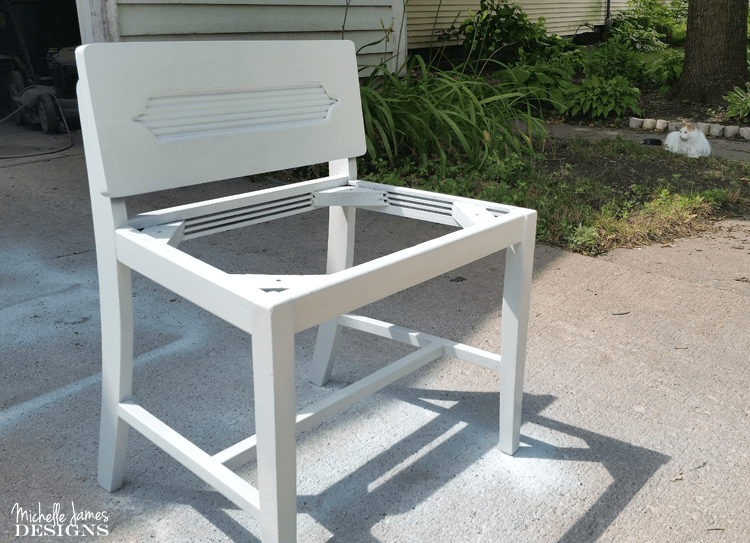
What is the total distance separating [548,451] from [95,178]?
122 cm

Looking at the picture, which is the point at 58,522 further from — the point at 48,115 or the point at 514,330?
the point at 48,115

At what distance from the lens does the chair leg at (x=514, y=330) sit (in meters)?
1.46

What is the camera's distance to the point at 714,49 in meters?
6.57

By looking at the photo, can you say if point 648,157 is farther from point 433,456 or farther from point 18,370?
point 18,370

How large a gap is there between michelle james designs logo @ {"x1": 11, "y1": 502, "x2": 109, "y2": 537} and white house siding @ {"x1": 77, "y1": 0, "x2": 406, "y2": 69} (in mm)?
3096

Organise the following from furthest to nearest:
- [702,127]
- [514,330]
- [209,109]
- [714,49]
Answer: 1. [714,49]
2. [702,127]
3. [514,330]
4. [209,109]

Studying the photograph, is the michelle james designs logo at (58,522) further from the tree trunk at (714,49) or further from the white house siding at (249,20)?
the tree trunk at (714,49)

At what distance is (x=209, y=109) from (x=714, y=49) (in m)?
6.63

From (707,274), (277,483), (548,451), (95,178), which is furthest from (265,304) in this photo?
(707,274)

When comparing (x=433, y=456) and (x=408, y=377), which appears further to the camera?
(x=408, y=377)

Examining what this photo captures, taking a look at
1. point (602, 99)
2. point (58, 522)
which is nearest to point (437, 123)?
point (602, 99)

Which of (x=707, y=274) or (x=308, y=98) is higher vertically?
(x=308, y=98)

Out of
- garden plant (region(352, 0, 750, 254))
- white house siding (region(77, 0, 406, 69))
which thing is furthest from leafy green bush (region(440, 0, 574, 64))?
garden plant (region(352, 0, 750, 254))

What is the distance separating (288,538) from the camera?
1.11 metres
